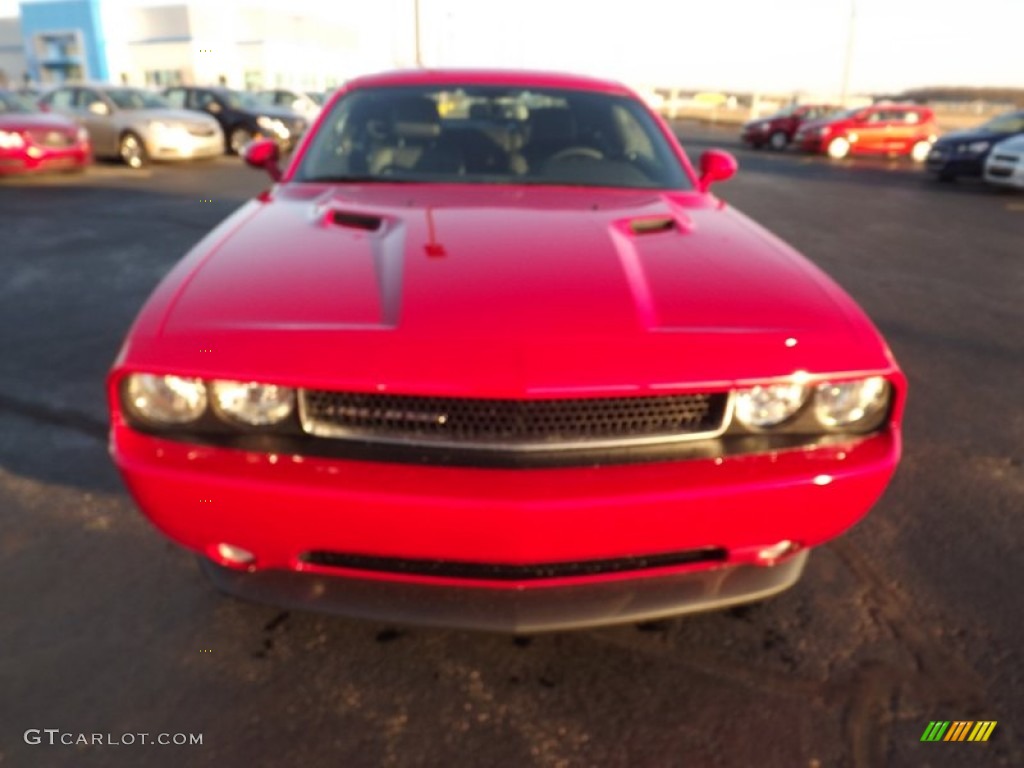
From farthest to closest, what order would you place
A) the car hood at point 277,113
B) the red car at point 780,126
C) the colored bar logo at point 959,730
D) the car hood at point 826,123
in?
1. the red car at point 780,126
2. the car hood at point 826,123
3. the car hood at point 277,113
4. the colored bar logo at point 959,730

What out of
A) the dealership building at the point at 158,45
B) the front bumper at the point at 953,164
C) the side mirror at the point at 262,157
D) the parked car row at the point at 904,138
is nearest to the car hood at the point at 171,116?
→ the side mirror at the point at 262,157

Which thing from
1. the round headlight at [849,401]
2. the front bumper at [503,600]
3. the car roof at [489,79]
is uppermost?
the car roof at [489,79]

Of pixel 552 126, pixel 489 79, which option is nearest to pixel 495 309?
pixel 552 126

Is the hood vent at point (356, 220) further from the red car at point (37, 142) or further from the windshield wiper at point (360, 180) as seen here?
the red car at point (37, 142)

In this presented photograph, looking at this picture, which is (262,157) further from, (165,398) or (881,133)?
(881,133)

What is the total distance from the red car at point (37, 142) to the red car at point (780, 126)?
19.4m

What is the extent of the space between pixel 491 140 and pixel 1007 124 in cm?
1553

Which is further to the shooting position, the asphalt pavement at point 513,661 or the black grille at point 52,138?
the black grille at point 52,138

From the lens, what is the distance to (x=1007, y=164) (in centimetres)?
1302

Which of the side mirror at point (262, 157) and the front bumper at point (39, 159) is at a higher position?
the side mirror at point (262, 157)

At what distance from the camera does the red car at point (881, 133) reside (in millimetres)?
20500

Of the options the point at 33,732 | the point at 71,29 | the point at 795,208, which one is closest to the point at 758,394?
the point at 33,732

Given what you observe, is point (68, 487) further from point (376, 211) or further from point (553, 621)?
point (553, 621)

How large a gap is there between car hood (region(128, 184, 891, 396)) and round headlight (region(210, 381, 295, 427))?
75mm
